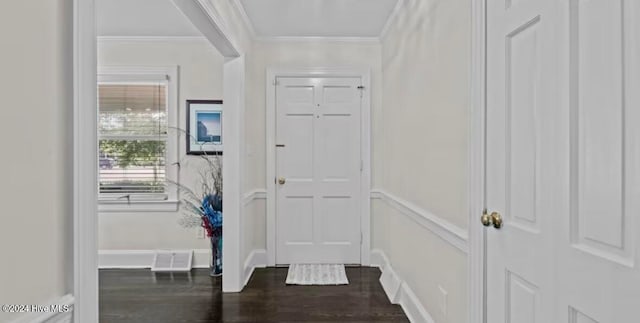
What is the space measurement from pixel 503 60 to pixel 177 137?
11.8 feet

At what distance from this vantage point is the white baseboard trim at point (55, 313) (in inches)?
38.6

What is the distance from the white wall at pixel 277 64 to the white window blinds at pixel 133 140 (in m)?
0.95

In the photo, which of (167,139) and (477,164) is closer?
(477,164)

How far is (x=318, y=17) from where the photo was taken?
152 inches

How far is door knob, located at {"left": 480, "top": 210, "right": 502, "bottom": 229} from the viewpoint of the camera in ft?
5.38

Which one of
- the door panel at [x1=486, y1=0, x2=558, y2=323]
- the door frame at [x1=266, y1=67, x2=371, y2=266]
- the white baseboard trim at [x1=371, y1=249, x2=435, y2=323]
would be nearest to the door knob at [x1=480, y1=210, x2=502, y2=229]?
the door panel at [x1=486, y1=0, x2=558, y2=323]

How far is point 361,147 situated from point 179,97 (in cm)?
199

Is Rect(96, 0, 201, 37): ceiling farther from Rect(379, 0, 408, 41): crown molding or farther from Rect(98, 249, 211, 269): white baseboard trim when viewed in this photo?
Rect(98, 249, 211, 269): white baseboard trim

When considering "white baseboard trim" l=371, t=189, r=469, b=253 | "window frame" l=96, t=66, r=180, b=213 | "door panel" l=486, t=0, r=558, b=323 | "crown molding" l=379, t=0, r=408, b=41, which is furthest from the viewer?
"window frame" l=96, t=66, r=180, b=213

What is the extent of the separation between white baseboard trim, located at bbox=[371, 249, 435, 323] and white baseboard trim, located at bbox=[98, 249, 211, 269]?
1.81 metres

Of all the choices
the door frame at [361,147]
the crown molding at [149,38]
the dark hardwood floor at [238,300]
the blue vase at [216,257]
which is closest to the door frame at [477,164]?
the dark hardwood floor at [238,300]

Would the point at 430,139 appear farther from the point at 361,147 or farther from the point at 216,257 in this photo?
the point at 216,257

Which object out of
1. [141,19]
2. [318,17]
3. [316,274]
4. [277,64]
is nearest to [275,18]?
[318,17]

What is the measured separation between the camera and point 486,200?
1.75 meters
